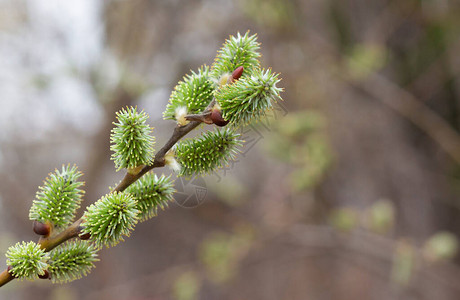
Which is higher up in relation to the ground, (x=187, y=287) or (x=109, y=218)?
(x=187, y=287)

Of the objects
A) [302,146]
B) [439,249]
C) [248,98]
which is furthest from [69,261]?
[302,146]

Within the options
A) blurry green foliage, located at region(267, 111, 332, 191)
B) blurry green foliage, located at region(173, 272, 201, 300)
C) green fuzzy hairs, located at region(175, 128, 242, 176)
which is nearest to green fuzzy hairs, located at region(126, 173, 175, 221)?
green fuzzy hairs, located at region(175, 128, 242, 176)

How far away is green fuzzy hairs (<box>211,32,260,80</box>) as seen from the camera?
0.85m

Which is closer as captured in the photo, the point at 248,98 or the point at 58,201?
the point at 248,98

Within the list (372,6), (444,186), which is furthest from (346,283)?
(372,6)

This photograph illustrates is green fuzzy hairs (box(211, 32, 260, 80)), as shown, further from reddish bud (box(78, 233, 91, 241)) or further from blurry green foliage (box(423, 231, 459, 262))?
blurry green foliage (box(423, 231, 459, 262))

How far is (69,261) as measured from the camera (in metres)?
0.79

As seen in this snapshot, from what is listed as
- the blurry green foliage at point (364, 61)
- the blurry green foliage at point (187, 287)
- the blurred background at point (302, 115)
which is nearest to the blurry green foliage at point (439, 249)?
the blurred background at point (302, 115)

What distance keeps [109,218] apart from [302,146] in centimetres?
253

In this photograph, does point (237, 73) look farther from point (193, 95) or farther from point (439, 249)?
point (439, 249)

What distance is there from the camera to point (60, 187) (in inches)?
33.4

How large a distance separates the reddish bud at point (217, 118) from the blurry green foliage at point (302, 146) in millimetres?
2150

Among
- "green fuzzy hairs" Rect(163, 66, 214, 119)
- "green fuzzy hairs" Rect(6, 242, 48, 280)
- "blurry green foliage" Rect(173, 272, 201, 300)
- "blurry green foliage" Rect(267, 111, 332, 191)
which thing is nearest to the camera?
"green fuzzy hairs" Rect(6, 242, 48, 280)

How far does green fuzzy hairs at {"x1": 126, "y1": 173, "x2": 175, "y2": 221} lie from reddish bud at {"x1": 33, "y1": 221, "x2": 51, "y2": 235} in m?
0.15
